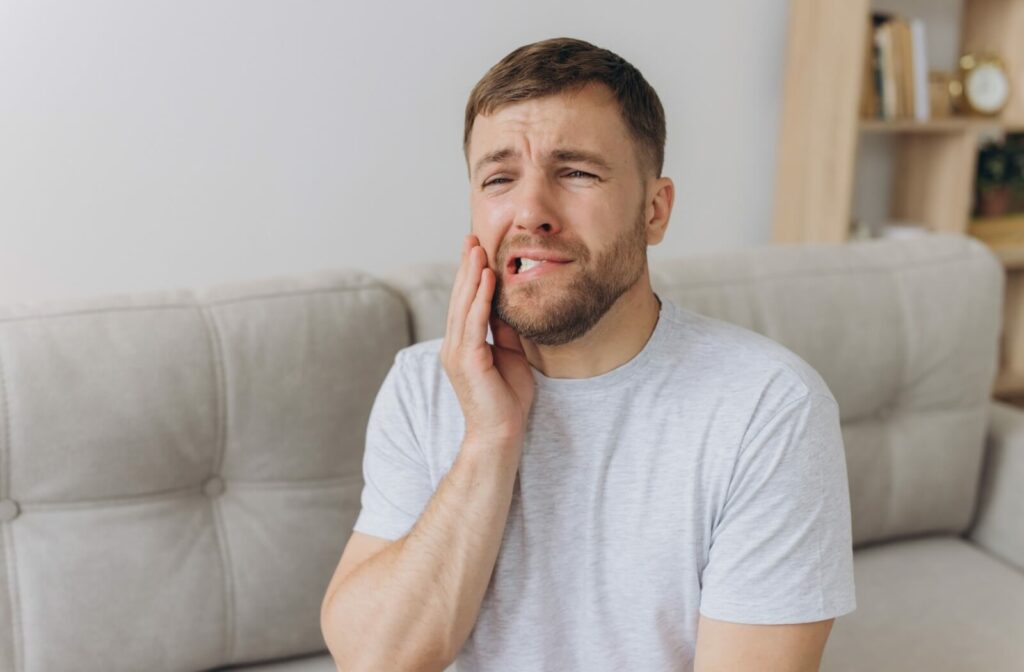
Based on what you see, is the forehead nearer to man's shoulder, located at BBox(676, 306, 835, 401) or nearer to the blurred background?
man's shoulder, located at BBox(676, 306, 835, 401)

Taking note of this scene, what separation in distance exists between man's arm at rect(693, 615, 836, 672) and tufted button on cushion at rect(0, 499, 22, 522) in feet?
2.96

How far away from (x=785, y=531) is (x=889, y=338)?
2.68 feet

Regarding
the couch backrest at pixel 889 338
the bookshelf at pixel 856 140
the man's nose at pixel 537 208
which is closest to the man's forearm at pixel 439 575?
the man's nose at pixel 537 208

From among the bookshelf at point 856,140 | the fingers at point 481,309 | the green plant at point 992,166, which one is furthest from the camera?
the green plant at point 992,166

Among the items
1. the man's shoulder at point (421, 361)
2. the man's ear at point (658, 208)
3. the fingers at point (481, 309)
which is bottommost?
the man's shoulder at point (421, 361)

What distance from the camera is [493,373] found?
120 centimetres

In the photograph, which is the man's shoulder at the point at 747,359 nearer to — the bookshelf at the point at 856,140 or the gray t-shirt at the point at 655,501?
the gray t-shirt at the point at 655,501

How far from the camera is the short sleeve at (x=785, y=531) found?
3.65 ft

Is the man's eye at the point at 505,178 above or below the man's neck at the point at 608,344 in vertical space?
above

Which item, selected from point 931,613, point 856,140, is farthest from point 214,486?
point 856,140

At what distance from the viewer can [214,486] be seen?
4.86ft

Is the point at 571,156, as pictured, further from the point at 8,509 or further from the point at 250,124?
the point at 250,124

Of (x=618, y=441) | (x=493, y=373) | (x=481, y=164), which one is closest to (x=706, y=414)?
(x=618, y=441)

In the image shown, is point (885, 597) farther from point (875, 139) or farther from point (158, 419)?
point (875, 139)
